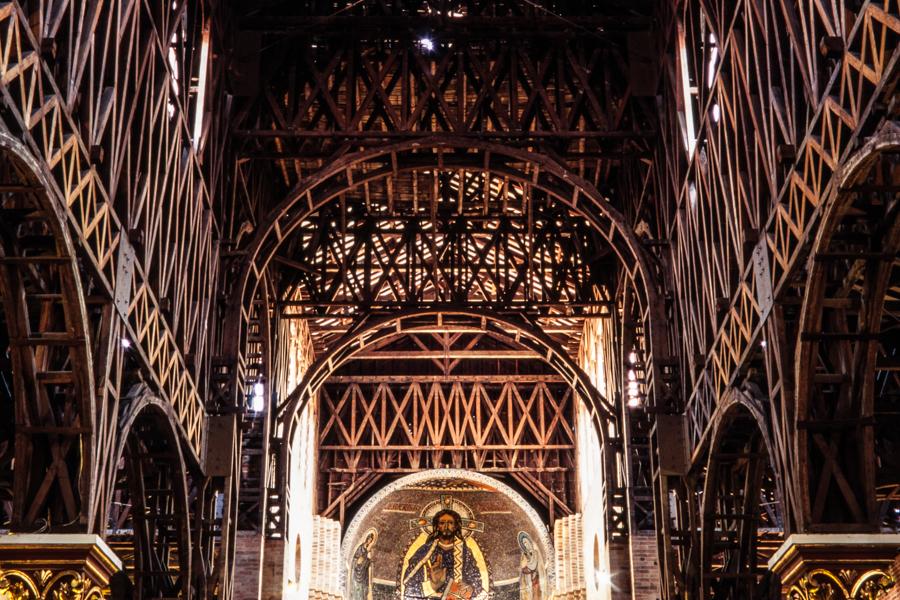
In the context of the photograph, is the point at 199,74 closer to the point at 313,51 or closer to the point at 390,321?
the point at 313,51

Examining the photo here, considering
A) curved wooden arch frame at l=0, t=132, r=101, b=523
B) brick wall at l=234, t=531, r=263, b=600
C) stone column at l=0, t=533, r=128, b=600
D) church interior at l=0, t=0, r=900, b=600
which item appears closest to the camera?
curved wooden arch frame at l=0, t=132, r=101, b=523

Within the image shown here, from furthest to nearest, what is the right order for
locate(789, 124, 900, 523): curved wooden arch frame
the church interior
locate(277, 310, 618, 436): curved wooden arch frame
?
1. locate(277, 310, 618, 436): curved wooden arch frame
2. the church interior
3. locate(789, 124, 900, 523): curved wooden arch frame

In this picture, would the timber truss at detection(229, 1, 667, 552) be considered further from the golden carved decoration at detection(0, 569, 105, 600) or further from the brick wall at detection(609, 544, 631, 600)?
the golden carved decoration at detection(0, 569, 105, 600)

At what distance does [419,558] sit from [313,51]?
83.5 feet

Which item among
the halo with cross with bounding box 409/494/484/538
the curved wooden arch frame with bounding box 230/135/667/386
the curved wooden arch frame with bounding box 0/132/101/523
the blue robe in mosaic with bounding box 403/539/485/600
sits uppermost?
the curved wooden arch frame with bounding box 230/135/667/386

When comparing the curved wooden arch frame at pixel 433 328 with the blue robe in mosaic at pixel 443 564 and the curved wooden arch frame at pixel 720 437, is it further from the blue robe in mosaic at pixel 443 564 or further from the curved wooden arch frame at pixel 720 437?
the blue robe in mosaic at pixel 443 564

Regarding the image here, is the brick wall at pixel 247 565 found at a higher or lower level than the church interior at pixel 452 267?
lower

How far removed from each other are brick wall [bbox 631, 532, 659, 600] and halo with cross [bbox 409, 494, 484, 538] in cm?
1792

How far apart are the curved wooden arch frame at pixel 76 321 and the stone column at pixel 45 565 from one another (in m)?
0.47

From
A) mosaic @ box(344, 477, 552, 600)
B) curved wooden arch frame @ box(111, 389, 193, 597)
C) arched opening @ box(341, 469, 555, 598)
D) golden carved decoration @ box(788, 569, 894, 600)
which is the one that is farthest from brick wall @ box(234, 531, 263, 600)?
mosaic @ box(344, 477, 552, 600)

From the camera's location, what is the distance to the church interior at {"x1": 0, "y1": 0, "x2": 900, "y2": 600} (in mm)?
13094

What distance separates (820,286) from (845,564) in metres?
2.95

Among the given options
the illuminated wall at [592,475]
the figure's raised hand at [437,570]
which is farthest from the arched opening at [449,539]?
the illuminated wall at [592,475]

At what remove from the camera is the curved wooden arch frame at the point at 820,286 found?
11.1m
